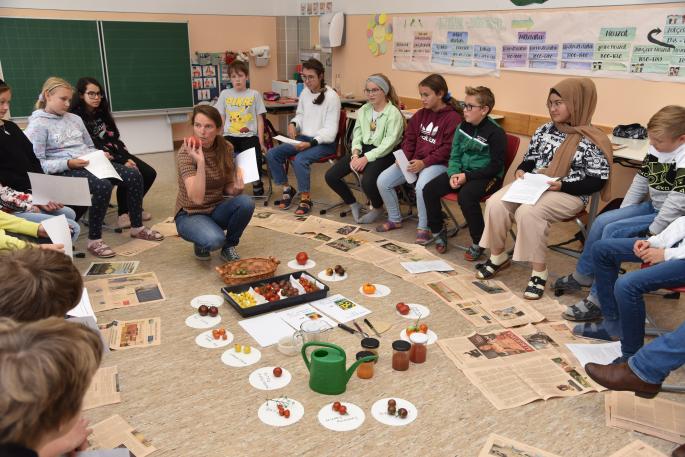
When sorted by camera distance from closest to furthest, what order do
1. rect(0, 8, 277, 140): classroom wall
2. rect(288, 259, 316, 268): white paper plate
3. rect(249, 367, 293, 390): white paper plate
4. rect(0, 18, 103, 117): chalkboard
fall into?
rect(249, 367, 293, 390): white paper plate, rect(288, 259, 316, 268): white paper plate, rect(0, 18, 103, 117): chalkboard, rect(0, 8, 277, 140): classroom wall

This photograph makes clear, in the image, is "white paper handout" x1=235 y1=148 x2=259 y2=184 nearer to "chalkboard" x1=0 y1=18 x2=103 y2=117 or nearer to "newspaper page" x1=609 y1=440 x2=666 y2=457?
"newspaper page" x1=609 y1=440 x2=666 y2=457

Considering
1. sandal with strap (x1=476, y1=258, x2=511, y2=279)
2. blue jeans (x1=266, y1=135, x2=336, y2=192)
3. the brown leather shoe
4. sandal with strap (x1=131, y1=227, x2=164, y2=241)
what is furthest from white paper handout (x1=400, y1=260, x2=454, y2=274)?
sandal with strap (x1=131, y1=227, x2=164, y2=241)

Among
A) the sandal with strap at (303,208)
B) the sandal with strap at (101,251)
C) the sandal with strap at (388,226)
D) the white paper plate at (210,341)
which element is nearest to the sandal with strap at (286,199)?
the sandal with strap at (303,208)

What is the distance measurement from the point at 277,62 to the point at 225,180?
4527 millimetres

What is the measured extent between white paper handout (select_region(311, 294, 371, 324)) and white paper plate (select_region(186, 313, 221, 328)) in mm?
531

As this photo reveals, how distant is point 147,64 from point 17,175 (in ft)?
11.5

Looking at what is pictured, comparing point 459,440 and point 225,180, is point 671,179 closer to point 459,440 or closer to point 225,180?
point 459,440

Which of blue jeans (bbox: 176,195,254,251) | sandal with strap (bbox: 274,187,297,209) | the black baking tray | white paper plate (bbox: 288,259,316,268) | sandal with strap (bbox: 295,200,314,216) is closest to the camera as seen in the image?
the black baking tray

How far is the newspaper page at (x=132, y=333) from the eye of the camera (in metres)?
2.61

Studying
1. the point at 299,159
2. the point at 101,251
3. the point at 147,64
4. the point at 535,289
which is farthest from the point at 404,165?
the point at 147,64

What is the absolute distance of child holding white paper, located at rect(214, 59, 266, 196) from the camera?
16.4 feet

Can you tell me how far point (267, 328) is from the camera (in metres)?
2.75

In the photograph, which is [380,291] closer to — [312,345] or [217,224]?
[312,345]

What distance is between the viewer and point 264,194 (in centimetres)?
521
